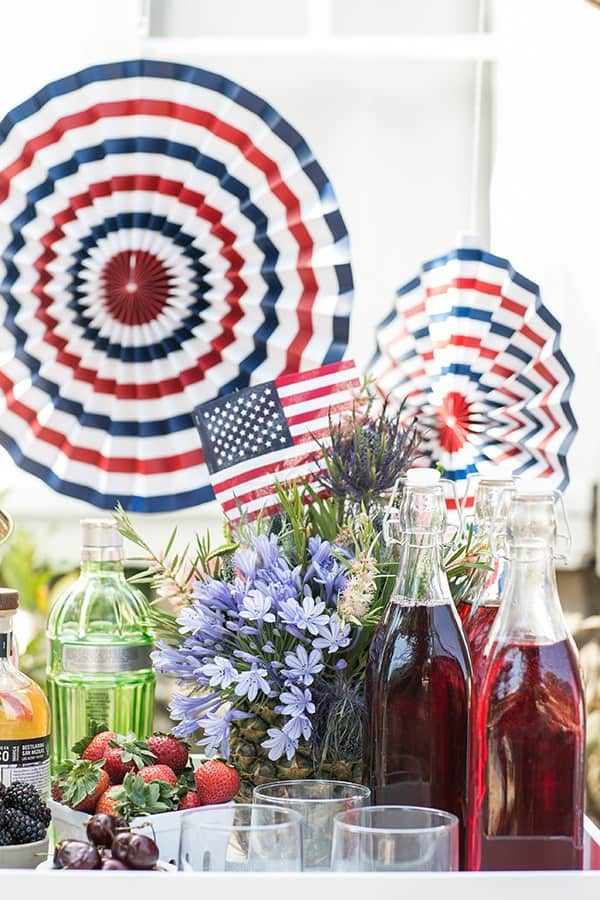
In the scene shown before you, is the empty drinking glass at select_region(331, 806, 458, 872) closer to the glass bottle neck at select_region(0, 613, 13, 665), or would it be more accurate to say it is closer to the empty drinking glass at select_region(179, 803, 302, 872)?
the empty drinking glass at select_region(179, 803, 302, 872)

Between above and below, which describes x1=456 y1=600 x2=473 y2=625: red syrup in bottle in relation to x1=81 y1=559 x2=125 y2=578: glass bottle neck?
below

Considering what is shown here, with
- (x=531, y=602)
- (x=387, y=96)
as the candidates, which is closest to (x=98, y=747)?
(x=531, y=602)

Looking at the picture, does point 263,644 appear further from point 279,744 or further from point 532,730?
point 532,730

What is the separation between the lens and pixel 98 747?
93cm

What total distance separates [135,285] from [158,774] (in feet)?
1.66

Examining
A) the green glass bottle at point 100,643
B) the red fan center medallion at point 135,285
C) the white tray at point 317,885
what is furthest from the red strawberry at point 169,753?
the red fan center medallion at point 135,285

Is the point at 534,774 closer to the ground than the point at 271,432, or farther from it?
closer to the ground

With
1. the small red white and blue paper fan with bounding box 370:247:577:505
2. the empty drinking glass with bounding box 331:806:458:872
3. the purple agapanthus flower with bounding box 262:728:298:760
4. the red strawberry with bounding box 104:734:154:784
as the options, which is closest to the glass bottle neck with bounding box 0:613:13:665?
the red strawberry with bounding box 104:734:154:784

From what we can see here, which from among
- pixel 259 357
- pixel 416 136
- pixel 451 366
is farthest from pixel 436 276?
pixel 416 136

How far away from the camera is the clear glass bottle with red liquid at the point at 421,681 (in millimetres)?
809

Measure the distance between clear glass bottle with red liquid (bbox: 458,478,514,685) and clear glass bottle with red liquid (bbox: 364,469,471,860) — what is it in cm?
5

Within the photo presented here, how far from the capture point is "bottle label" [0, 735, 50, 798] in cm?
89

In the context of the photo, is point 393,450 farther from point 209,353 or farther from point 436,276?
point 436,276

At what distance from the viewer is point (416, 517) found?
0.82 m
